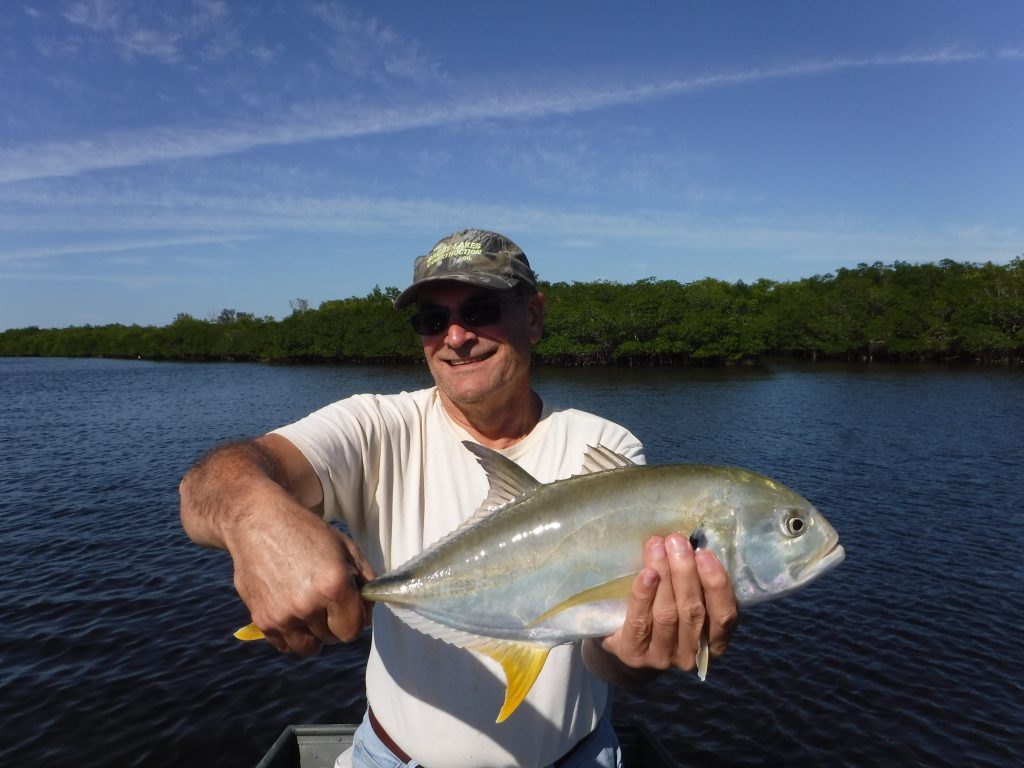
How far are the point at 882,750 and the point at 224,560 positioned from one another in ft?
48.3

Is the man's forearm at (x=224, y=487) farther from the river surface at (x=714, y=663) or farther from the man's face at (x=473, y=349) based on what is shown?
the river surface at (x=714, y=663)

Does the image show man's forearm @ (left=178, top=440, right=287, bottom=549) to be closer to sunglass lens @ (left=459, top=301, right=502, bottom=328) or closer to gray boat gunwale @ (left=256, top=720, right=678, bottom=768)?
sunglass lens @ (left=459, top=301, right=502, bottom=328)

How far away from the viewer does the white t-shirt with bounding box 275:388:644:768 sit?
3.06 m

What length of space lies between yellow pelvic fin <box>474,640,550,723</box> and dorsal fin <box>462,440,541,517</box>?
0.59m

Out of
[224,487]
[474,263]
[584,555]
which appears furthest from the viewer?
[474,263]

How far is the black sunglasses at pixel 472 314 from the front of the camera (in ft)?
11.6

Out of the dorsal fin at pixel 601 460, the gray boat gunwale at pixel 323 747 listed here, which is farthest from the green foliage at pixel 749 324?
the dorsal fin at pixel 601 460

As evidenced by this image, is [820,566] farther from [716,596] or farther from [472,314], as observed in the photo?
[472,314]

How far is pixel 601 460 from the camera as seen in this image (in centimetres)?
304

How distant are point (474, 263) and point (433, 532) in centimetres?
144

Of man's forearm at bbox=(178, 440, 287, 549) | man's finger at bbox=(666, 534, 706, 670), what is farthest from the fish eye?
man's forearm at bbox=(178, 440, 287, 549)

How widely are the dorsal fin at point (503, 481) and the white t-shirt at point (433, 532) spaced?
1.44 ft

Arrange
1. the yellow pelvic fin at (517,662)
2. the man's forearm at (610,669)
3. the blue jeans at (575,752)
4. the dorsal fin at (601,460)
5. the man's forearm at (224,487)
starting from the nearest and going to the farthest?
the man's forearm at (224,487)
the yellow pelvic fin at (517,662)
the man's forearm at (610,669)
the dorsal fin at (601,460)
the blue jeans at (575,752)

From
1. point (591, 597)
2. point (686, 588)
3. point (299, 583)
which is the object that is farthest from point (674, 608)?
point (299, 583)
